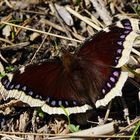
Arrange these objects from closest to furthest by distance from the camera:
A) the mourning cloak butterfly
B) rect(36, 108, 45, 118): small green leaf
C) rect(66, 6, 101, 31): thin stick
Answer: the mourning cloak butterfly → rect(36, 108, 45, 118): small green leaf → rect(66, 6, 101, 31): thin stick

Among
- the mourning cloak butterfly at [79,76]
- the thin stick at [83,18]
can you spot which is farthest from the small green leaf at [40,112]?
the thin stick at [83,18]

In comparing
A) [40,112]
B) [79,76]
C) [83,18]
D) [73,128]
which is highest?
[83,18]

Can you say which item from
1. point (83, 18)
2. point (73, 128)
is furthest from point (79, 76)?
point (83, 18)

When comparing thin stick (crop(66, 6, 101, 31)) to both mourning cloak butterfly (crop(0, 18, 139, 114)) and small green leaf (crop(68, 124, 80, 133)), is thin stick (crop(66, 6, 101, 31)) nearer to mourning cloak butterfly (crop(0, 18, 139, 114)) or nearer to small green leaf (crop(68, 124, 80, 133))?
mourning cloak butterfly (crop(0, 18, 139, 114))

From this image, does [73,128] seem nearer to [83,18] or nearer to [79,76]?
[79,76]

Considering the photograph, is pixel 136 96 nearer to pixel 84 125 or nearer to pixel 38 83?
pixel 84 125

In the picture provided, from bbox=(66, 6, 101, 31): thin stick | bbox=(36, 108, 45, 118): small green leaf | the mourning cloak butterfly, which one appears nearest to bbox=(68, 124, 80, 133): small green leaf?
the mourning cloak butterfly

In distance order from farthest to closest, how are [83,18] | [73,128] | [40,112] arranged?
[83,18] → [40,112] → [73,128]

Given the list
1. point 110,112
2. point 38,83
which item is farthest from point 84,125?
point 38,83
